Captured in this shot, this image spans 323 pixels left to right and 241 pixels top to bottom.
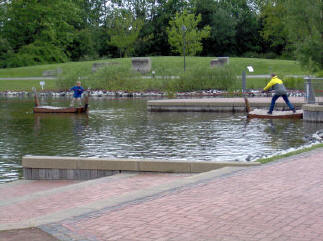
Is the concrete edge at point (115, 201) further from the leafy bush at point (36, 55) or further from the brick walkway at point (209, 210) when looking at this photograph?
A: the leafy bush at point (36, 55)

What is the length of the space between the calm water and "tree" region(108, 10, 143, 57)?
147 feet

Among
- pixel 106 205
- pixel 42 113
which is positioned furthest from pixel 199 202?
pixel 42 113

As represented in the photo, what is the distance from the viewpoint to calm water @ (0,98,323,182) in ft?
46.3

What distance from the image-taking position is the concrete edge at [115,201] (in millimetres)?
6333

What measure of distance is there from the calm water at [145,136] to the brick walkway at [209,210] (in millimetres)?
3400

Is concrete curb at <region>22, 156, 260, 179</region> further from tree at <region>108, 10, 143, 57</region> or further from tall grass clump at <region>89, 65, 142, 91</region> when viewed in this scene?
tree at <region>108, 10, 143, 57</region>

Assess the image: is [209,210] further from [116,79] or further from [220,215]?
[116,79]

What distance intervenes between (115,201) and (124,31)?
211ft

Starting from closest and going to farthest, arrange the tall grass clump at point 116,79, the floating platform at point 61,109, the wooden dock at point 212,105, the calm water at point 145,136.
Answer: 1. the calm water at point 145,136
2. the floating platform at point 61,109
3. the wooden dock at point 212,105
4. the tall grass clump at point 116,79

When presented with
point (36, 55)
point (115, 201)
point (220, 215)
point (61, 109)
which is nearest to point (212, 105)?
point (61, 109)

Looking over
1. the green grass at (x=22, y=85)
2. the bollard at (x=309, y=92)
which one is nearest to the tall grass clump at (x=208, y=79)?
the green grass at (x=22, y=85)

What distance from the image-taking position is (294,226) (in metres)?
6.11

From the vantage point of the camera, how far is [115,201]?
738 centimetres

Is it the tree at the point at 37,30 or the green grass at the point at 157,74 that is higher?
the tree at the point at 37,30
